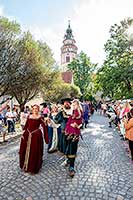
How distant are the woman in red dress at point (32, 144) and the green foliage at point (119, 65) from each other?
2427cm

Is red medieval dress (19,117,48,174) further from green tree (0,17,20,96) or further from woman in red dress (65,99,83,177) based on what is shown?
green tree (0,17,20,96)

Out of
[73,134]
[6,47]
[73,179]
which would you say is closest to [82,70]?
[6,47]

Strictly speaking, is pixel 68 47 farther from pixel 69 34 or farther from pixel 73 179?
pixel 73 179

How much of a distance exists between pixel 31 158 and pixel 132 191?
8.76ft

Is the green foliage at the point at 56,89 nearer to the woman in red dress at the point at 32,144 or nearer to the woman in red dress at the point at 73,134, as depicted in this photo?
the woman in red dress at the point at 32,144

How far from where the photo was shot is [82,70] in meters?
68.3

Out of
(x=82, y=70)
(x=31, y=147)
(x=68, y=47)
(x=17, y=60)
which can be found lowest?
(x=31, y=147)

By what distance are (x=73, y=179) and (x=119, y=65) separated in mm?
27292

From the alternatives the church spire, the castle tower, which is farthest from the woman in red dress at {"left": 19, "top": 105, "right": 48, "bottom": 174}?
the church spire

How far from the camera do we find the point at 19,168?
741 cm

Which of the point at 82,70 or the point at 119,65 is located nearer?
the point at 119,65

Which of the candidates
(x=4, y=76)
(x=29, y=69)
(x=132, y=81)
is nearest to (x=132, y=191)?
(x=4, y=76)

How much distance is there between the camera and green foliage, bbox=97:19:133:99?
31.2m

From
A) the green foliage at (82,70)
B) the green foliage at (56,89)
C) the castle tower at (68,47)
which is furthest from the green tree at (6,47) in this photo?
the castle tower at (68,47)
